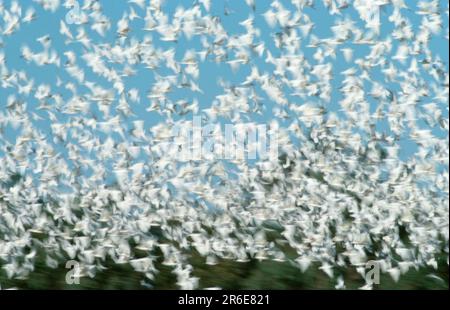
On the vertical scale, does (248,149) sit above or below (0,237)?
above

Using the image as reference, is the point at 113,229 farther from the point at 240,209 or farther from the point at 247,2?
the point at 247,2

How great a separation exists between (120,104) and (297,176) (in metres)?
1.72

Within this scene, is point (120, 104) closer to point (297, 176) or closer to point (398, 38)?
point (297, 176)

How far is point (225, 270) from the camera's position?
24.4 ft

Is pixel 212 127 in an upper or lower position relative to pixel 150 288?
upper

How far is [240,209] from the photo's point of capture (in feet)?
25.1
